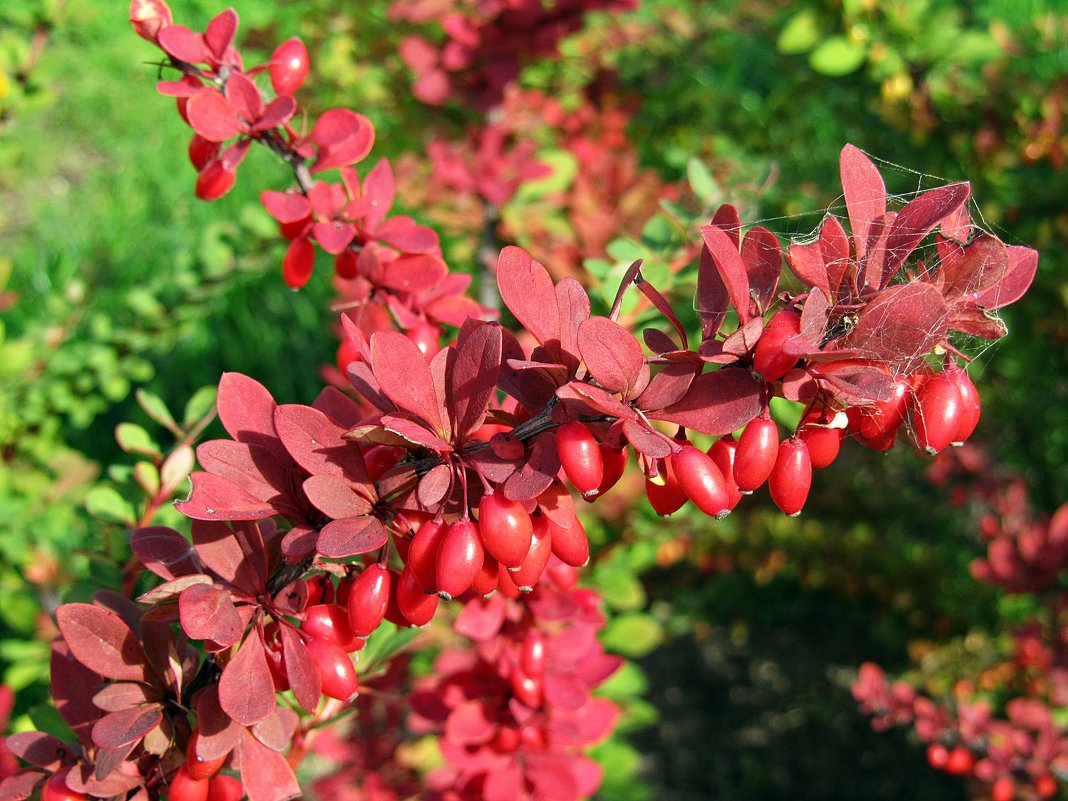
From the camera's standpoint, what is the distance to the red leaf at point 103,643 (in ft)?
1.90

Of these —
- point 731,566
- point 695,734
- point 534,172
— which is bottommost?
point 695,734

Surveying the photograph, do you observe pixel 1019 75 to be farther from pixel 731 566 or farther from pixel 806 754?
pixel 806 754

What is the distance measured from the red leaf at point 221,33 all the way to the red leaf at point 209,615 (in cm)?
44

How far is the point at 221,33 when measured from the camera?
0.71 metres

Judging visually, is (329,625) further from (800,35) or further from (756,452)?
(800,35)

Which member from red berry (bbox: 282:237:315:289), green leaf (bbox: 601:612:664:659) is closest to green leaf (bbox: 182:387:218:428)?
red berry (bbox: 282:237:315:289)

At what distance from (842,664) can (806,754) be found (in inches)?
11.2

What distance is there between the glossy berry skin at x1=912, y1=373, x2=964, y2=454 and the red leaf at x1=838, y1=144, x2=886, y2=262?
0.29ft

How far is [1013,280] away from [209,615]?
53cm

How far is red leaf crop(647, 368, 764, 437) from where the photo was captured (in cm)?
50

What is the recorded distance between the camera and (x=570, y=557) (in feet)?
1.80

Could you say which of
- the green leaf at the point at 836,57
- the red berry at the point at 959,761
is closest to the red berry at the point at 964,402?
the red berry at the point at 959,761

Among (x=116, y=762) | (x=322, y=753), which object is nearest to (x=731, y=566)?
(x=322, y=753)

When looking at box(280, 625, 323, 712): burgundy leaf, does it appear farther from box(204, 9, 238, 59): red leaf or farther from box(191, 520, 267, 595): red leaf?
box(204, 9, 238, 59): red leaf
